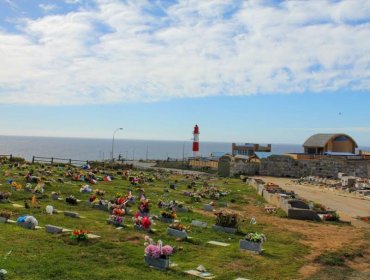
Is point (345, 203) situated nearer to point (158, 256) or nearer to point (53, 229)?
point (53, 229)

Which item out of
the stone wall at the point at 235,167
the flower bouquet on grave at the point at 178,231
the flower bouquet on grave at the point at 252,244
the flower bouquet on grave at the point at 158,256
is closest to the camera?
the flower bouquet on grave at the point at 158,256

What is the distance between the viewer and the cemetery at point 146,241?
40.2ft

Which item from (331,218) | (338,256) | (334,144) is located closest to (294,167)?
(334,144)

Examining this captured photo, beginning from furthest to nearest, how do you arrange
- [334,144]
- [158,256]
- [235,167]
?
[334,144], [235,167], [158,256]

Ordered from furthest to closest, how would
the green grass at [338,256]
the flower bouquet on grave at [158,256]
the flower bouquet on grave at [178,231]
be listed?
the flower bouquet on grave at [178,231], the green grass at [338,256], the flower bouquet on grave at [158,256]

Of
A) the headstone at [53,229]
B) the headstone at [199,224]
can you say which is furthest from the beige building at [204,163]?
the headstone at [53,229]

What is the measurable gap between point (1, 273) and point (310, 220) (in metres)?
19.3

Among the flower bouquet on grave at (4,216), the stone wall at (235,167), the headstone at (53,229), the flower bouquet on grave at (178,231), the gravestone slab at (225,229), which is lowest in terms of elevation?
the gravestone slab at (225,229)

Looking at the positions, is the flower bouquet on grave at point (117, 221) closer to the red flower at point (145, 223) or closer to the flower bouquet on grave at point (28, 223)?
the red flower at point (145, 223)

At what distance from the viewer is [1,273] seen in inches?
410

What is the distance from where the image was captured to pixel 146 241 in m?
13.8

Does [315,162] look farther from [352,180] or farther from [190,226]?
[190,226]

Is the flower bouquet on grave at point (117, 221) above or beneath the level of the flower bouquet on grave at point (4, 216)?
beneath

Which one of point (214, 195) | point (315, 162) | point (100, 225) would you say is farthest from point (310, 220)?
point (315, 162)
